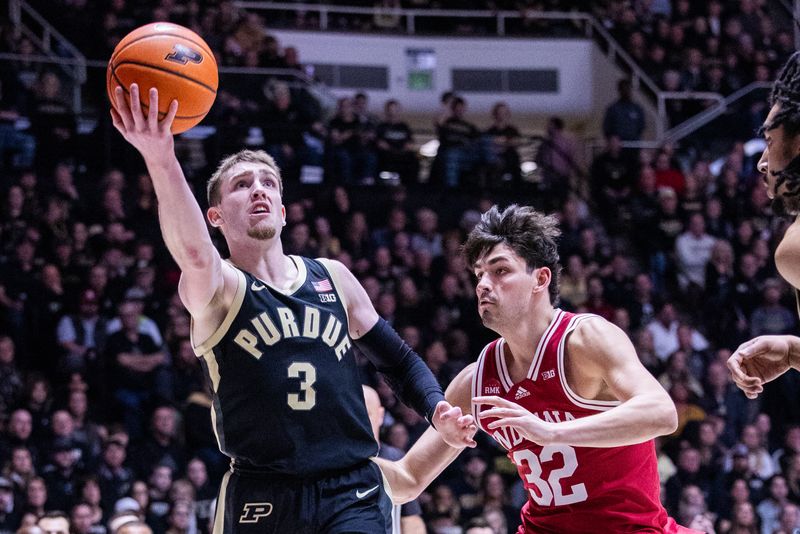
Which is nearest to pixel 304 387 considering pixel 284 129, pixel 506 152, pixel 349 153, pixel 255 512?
pixel 255 512

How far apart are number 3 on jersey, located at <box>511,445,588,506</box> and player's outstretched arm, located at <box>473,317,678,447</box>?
0.88 ft

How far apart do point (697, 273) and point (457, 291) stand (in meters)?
3.56

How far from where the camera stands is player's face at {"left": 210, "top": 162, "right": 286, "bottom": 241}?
450 centimetres

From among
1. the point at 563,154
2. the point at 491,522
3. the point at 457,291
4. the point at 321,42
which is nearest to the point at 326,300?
the point at 491,522

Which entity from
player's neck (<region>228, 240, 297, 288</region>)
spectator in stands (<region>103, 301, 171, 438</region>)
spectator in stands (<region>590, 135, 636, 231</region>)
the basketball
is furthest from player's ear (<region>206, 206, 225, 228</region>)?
spectator in stands (<region>590, 135, 636, 231</region>)

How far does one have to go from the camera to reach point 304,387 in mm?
4297

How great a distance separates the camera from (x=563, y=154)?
1555 cm

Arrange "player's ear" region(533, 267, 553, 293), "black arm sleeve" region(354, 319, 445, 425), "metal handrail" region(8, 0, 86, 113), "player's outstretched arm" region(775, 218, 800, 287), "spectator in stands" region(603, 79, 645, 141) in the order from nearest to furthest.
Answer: "player's outstretched arm" region(775, 218, 800, 287) → "black arm sleeve" region(354, 319, 445, 425) → "player's ear" region(533, 267, 553, 293) → "metal handrail" region(8, 0, 86, 113) → "spectator in stands" region(603, 79, 645, 141)

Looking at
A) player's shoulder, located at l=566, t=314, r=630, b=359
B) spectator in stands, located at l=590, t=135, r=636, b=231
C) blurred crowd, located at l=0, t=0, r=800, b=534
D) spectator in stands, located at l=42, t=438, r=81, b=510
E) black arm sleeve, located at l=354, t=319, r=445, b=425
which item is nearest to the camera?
player's shoulder, located at l=566, t=314, r=630, b=359

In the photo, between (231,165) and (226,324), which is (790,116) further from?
(231,165)

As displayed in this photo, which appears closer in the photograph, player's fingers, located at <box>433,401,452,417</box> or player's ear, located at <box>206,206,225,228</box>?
player's fingers, located at <box>433,401,452,417</box>

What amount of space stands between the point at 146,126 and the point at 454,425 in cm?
160

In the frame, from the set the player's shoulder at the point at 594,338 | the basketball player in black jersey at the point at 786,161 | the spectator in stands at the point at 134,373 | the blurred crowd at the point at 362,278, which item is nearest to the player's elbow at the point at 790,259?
the basketball player in black jersey at the point at 786,161

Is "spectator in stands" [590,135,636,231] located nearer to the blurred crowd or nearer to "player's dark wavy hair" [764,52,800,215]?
the blurred crowd
